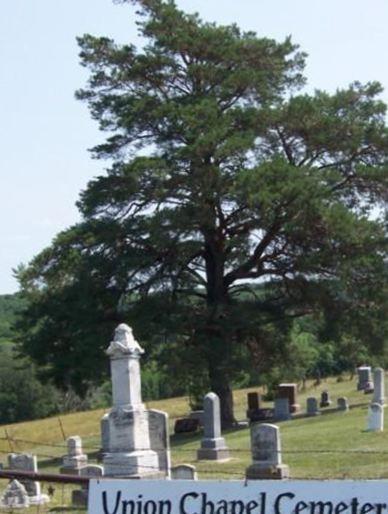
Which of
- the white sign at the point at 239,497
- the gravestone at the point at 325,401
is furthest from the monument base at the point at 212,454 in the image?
the white sign at the point at 239,497

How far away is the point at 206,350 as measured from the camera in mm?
31812

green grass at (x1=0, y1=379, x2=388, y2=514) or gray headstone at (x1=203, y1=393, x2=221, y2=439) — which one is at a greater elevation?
gray headstone at (x1=203, y1=393, x2=221, y2=439)

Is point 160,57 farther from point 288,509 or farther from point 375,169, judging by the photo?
point 288,509

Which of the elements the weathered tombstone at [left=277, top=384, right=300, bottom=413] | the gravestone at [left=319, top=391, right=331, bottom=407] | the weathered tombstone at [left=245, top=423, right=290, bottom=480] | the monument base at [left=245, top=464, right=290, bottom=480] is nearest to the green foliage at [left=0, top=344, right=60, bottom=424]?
the weathered tombstone at [left=277, top=384, right=300, bottom=413]

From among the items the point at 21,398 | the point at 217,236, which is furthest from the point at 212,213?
the point at 21,398

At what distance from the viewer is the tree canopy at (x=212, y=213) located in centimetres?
3181

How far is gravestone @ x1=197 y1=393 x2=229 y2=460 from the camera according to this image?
23509mm

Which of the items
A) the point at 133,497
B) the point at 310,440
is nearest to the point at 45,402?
the point at 310,440

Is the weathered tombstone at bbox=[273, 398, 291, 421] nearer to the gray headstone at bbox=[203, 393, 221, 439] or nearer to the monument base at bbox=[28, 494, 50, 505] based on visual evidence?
the gray headstone at bbox=[203, 393, 221, 439]

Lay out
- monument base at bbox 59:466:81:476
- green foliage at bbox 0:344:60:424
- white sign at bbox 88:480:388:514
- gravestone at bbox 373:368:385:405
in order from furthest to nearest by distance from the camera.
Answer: green foliage at bbox 0:344:60:424 < gravestone at bbox 373:368:385:405 < monument base at bbox 59:466:81:476 < white sign at bbox 88:480:388:514

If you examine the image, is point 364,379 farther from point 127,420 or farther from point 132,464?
point 132,464

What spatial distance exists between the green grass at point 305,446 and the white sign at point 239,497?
19.3 feet

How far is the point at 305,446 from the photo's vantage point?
23516mm

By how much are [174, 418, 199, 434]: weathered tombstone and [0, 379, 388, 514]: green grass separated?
2.80 ft
